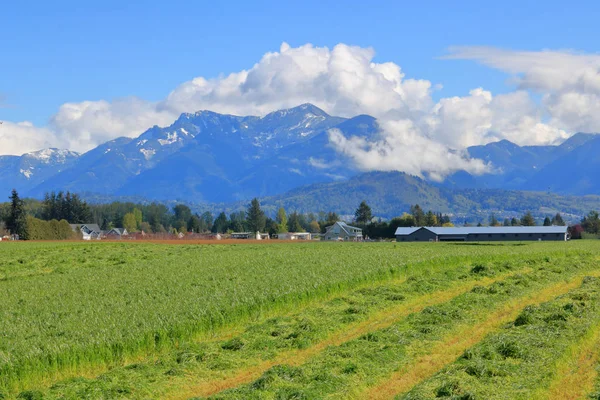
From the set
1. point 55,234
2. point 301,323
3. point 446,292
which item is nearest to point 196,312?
point 301,323

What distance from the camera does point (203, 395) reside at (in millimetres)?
17250

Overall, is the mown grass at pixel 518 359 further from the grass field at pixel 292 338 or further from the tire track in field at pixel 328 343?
the tire track in field at pixel 328 343

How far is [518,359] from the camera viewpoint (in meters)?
18.9

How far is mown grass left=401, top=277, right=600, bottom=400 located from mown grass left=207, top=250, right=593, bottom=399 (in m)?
1.57

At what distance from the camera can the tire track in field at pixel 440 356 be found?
17008mm

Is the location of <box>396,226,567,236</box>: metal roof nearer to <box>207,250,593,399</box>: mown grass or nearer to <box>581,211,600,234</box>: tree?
<box>581,211,600,234</box>: tree

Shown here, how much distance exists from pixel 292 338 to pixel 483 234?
5682 inches

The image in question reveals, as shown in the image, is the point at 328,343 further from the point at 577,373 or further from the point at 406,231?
the point at 406,231

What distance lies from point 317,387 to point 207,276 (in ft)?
65.5

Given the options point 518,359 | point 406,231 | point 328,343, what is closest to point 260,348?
point 328,343

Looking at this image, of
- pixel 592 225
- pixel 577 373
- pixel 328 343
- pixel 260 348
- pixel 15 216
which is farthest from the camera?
pixel 592 225

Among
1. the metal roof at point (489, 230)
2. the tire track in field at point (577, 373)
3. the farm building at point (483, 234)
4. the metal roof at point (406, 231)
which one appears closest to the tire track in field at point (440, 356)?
the tire track in field at point (577, 373)

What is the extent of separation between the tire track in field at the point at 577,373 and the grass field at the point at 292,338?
0.16 ft

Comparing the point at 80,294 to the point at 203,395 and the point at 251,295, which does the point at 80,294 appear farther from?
the point at 203,395
